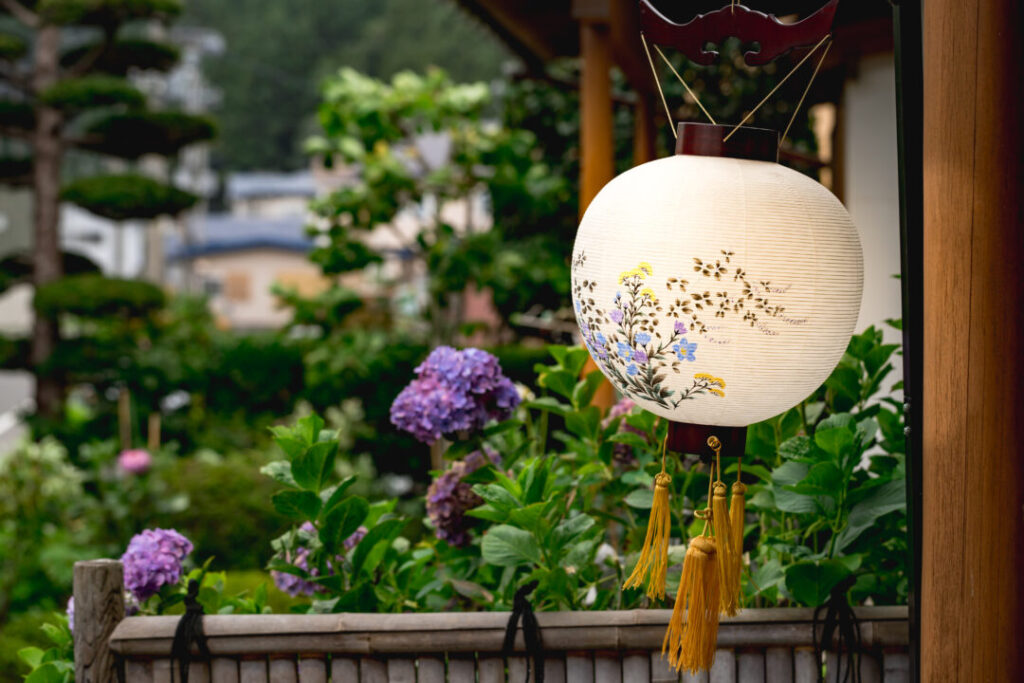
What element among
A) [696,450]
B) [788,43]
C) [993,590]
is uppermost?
[788,43]

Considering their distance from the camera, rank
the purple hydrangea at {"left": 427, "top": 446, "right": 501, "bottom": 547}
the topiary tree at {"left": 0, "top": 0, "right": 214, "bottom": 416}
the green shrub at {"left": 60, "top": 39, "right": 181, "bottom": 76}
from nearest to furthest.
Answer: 1. the purple hydrangea at {"left": 427, "top": 446, "right": 501, "bottom": 547}
2. the topiary tree at {"left": 0, "top": 0, "right": 214, "bottom": 416}
3. the green shrub at {"left": 60, "top": 39, "right": 181, "bottom": 76}

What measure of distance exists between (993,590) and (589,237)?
0.59m

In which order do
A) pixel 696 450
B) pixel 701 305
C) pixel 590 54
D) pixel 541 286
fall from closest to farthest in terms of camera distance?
1. pixel 701 305
2. pixel 696 450
3. pixel 590 54
4. pixel 541 286

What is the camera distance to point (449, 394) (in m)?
1.47

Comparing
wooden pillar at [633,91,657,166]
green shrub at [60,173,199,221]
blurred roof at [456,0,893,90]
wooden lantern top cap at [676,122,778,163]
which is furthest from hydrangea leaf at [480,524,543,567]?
green shrub at [60,173,199,221]

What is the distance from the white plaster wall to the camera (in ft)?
10.2

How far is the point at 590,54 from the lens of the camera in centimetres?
326

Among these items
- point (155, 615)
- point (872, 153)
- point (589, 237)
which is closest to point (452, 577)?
point (155, 615)

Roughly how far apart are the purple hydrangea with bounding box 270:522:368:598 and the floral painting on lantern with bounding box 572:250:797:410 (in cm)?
59

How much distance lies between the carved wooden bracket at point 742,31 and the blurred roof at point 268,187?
93.6 feet

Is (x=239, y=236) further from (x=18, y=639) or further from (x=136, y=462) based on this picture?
(x=18, y=639)

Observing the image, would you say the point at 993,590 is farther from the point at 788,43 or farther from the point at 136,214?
the point at 136,214

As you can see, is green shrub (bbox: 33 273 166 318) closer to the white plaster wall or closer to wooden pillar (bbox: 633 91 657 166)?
wooden pillar (bbox: 633 91 657 166)

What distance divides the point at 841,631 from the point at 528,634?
1.29 feet
